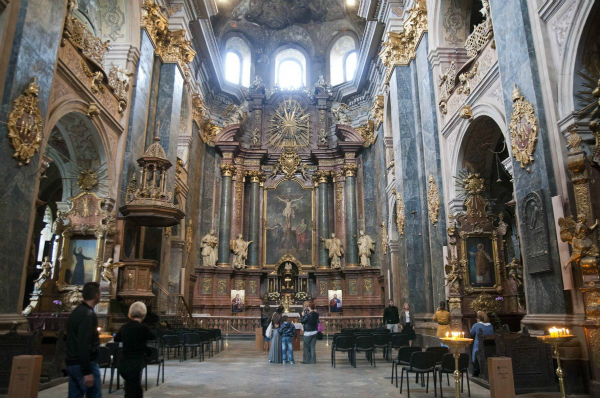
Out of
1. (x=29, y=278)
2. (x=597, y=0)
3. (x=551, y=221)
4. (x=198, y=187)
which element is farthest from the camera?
(x=198, y=187)

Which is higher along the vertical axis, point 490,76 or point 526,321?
point 490,76

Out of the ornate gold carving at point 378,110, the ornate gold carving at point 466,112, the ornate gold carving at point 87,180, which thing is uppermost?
the ornate gold carving at point 378,110

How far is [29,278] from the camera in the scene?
1638 centimetres

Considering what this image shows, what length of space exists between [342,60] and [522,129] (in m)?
18.4

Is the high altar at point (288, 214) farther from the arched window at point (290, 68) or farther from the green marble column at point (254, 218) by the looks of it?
the arched window at point (290, 68)

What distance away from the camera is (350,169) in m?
22.5

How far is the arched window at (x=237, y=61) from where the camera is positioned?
24359 millimetres

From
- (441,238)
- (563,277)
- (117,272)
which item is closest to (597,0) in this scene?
(563,277)

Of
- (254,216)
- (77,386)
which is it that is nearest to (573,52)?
(77,386)

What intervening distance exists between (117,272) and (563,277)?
9.67m

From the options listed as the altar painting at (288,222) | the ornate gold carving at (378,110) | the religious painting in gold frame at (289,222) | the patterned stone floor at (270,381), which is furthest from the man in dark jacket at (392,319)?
the ornate gold carving at (378,110)

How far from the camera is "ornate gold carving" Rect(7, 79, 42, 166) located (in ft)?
24.4

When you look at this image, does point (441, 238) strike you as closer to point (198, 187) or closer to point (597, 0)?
point (597, 0)

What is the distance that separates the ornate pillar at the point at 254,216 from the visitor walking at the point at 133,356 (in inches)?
671
